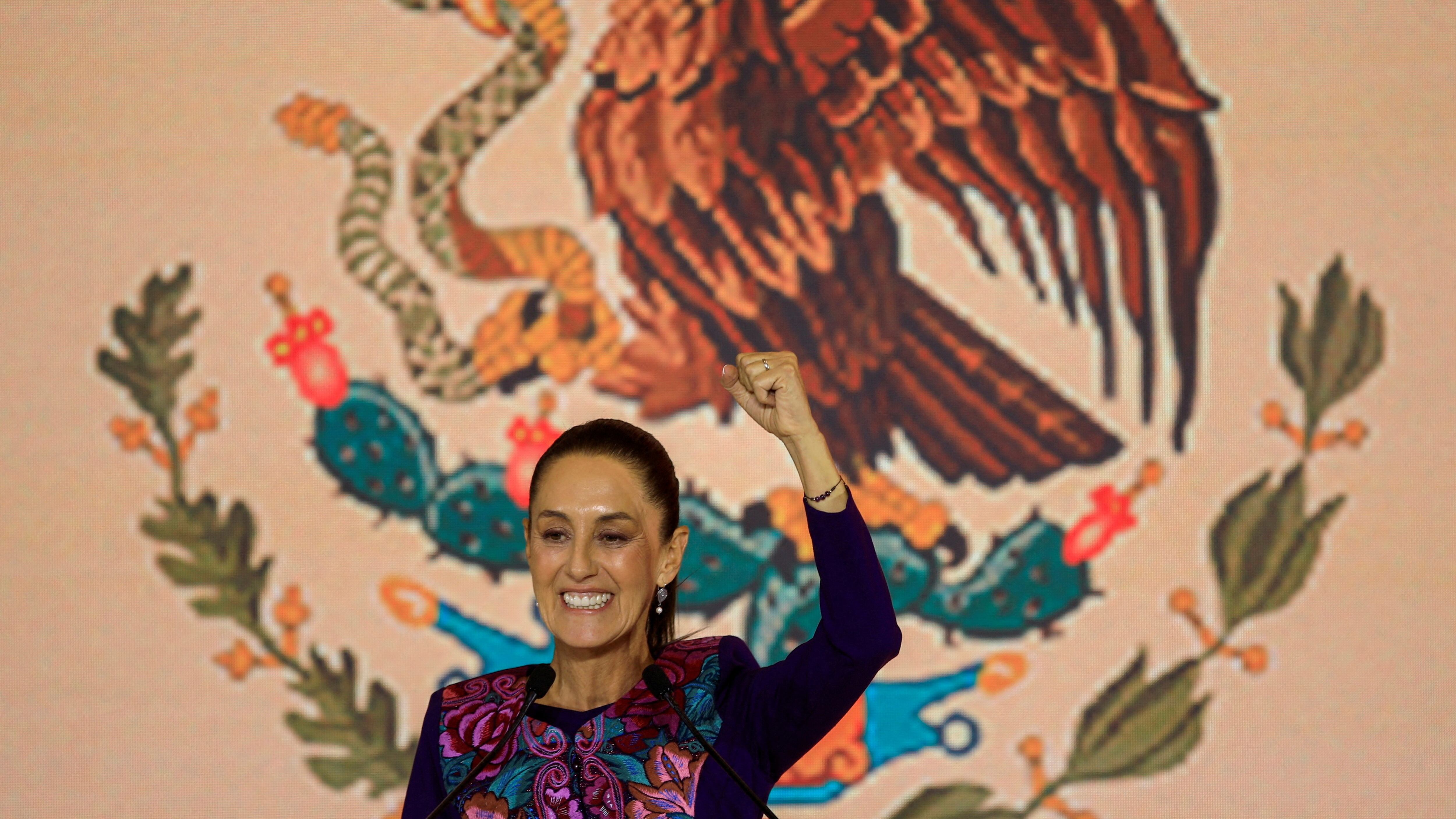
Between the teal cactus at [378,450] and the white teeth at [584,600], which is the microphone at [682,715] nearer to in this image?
the white teeth at [584,600]

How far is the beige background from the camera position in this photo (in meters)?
2.41

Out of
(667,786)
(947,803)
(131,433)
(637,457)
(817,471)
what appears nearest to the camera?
(817,471)

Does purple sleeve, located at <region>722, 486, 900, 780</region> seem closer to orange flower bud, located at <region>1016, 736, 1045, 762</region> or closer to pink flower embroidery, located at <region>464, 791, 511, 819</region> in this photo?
pink flower embroidery, located at <region>464, 791, 511, 819</region>

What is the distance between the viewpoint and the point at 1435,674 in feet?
7.91

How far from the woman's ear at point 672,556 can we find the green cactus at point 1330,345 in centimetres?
135

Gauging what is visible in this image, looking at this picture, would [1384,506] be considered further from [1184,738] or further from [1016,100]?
[1016,100]

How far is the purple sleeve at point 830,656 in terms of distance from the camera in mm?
1354

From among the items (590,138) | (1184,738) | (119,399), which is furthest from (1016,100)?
(119,399)

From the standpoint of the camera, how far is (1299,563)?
2.43 meters

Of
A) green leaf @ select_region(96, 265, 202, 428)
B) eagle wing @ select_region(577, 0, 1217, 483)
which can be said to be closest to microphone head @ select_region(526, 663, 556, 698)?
eagle wing @ select_region(577, 0, 1217, 483)

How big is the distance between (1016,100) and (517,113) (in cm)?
88

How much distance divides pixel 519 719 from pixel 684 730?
6.8 inches

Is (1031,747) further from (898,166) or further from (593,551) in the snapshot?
(593,551)

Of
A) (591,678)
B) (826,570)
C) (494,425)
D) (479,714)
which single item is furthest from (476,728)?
(494,425)
